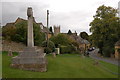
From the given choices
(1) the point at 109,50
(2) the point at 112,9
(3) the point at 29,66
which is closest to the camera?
(3) the point at 29,66

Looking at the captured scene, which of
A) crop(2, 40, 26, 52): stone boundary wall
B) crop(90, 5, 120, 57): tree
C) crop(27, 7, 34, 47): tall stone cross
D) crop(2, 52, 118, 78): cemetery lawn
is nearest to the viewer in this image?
crop(2, 52, 118, 78): cemetery lawn

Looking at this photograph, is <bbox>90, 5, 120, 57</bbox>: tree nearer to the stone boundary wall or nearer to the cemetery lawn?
the stone boundary wall

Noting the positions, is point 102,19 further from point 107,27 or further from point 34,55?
point 34,55

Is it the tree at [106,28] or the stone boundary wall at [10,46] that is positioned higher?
the tree at [106,28]

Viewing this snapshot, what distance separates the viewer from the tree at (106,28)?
34.9m

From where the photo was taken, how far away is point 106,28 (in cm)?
3659

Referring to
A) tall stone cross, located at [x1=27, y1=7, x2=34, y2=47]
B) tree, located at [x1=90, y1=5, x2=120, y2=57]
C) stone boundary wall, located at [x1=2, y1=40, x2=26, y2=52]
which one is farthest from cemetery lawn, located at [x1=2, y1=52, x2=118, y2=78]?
tree, located at [x1=90, y1=5, x2=120, y2=57]

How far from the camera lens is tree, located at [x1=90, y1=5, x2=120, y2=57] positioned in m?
34.9

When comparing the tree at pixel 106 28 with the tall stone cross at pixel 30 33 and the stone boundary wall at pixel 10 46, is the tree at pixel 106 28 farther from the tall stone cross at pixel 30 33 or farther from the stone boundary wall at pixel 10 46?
the tall stone cross at pixel 30 33

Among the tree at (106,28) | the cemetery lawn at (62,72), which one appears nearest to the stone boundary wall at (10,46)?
the cemetery lawn at (62,72)

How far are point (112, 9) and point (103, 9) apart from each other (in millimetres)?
1971

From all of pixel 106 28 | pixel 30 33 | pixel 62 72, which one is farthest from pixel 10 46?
pixel 106 28

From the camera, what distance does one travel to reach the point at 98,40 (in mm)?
39031

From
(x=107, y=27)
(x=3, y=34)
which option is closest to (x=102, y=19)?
(x=107, y=27)
